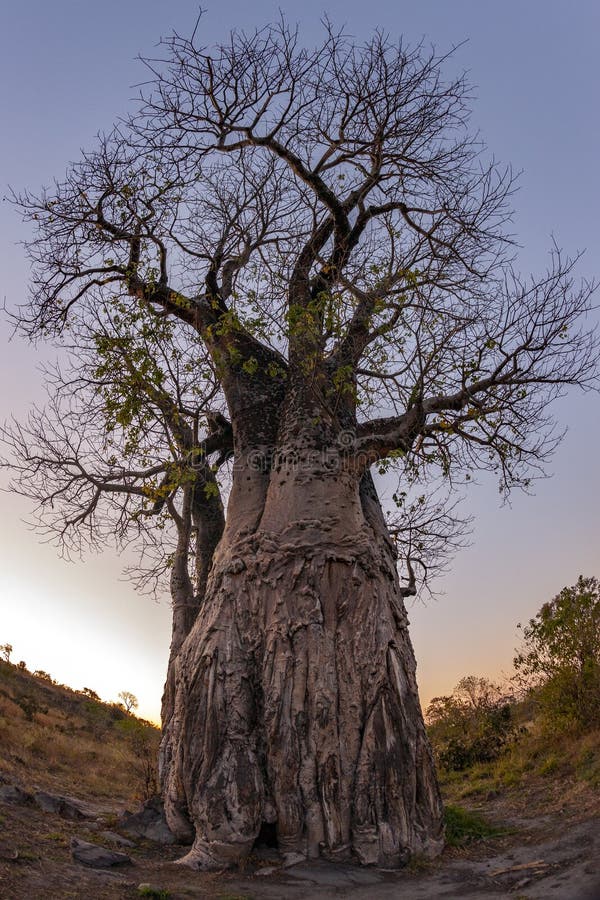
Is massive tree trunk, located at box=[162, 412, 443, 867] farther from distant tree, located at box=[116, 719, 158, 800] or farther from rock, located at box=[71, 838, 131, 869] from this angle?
distant tree, located at box=[116, 719, 158, 800]

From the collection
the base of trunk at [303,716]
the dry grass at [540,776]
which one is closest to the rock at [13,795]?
the base of trunk at [303,716]

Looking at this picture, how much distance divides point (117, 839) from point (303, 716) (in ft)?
7.07

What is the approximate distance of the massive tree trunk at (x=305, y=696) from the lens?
5.87 m

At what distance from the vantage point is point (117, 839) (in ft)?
21.4

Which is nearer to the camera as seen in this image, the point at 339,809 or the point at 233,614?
the point at 339,809

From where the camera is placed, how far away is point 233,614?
6.77m

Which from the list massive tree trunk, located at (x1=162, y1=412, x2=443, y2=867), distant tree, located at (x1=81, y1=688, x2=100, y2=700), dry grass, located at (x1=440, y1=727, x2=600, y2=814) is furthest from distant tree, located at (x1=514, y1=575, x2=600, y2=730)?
distant tree, located at (x1=81, y1=688, x2=100, y2=700)

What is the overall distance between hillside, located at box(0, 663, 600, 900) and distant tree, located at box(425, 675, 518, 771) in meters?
0.45

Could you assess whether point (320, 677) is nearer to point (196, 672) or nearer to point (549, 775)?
point (196, 672)

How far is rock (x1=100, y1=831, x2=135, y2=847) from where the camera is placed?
6.48 meters

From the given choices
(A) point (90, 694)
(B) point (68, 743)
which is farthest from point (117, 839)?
(A) point (90, 694)

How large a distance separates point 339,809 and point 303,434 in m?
A: 3.53

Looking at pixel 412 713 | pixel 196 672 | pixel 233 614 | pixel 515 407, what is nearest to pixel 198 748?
pixel 196 672

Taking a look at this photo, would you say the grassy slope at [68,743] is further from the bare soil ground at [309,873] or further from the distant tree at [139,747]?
the bare soil ground at [309,873]
